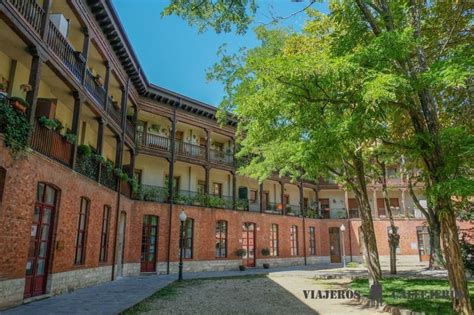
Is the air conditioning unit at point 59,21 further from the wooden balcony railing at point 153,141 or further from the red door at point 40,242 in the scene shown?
the wooden balcony railing at point 153,141

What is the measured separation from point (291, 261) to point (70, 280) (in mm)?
18198

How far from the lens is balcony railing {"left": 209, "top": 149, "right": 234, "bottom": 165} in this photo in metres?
23.1

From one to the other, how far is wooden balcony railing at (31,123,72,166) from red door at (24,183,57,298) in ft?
3.07

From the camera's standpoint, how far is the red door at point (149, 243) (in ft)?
60.6

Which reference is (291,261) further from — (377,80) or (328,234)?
(377,80)

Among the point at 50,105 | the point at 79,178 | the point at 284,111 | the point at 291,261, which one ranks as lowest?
the point at 291,261

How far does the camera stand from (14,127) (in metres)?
7.93

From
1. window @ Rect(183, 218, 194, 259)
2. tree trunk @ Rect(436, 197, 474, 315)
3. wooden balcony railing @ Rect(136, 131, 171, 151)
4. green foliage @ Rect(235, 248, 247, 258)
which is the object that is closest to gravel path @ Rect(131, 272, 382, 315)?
tree trunk @ Rect(436, 197, 474, 315)

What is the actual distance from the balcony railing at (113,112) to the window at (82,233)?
4295 millimetres

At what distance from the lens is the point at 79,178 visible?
38.5ft

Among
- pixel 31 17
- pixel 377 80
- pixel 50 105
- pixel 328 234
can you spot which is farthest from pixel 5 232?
pixel 328 234

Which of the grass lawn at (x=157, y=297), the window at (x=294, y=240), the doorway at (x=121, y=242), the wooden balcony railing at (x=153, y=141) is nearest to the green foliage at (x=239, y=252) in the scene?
the window at (x=294, y=240)

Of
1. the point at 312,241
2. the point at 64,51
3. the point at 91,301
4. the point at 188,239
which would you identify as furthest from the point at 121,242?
the point at 312,241

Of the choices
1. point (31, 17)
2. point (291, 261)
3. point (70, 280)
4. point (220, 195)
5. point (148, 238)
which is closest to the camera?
point (31, 17)
